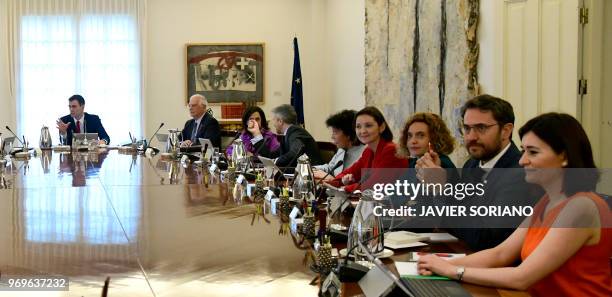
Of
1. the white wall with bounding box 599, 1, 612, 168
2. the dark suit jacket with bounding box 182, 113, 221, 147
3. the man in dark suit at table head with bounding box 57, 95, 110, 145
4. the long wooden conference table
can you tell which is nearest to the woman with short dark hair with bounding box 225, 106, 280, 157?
the dark suit jacket with bounding box 182, 113, 221, 147

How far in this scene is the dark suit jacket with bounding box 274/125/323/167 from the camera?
17.7 feet

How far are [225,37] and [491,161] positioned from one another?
24.2 feet

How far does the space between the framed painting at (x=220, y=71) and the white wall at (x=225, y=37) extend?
4.8 inches

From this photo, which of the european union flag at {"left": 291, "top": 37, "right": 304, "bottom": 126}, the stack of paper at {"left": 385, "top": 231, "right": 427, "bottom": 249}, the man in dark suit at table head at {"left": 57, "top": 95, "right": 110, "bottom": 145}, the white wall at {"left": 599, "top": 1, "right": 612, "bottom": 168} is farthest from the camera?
the european union flag at {"left": 291, "top": 37, "right": 304, "bottom": 126}

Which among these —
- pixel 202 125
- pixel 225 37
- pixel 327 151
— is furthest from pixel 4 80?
pixel 327 151

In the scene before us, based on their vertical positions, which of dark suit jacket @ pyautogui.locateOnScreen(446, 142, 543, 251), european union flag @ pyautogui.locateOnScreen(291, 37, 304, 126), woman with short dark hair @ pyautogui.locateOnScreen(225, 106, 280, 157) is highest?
european union flag @ pyautogui.locateOnScreen(291, 37, 304, 126)

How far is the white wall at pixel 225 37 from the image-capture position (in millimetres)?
9656

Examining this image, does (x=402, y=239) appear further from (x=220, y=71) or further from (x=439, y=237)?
(x=220, y=71)

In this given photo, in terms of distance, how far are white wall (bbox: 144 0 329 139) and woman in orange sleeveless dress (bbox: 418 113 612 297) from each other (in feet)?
26.4

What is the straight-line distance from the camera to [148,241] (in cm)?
245

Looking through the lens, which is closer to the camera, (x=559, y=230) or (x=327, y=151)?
(x=559, y=230)

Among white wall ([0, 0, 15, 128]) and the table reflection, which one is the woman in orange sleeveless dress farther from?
white wall ([0, 0, 15, 128])

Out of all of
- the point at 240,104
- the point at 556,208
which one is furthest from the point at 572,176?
the point at 240,104

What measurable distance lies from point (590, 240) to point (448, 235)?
766mm
